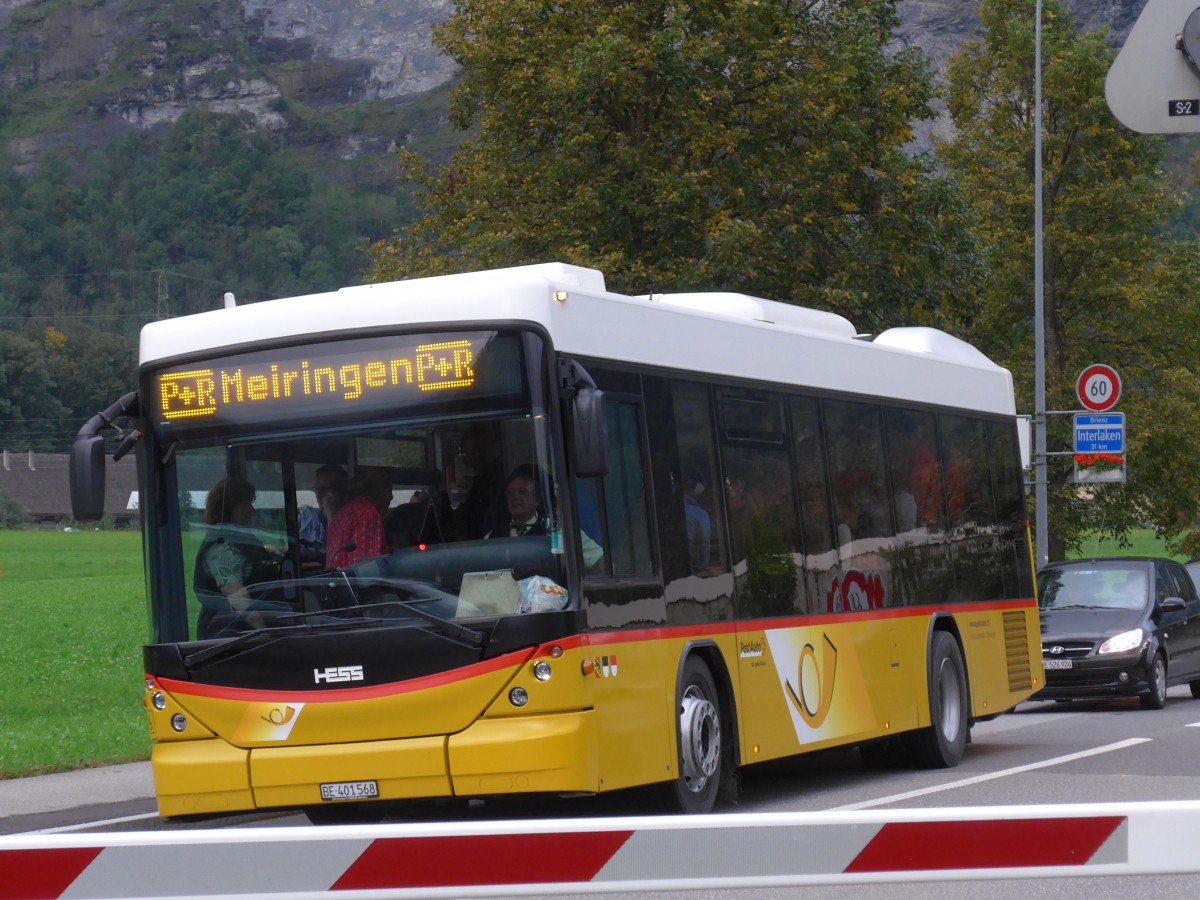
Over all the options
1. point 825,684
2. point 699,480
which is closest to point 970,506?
point 825,684

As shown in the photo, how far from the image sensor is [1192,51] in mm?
5656

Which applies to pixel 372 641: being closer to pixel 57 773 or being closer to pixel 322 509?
pixel 322 509

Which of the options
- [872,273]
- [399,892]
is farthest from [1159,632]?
[399,892]

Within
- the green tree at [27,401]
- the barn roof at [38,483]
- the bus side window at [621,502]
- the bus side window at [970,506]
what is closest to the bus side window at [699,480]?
the bus side window at [621,502]

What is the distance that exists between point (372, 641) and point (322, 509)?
0.72 meters

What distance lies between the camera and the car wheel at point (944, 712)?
14.2 m

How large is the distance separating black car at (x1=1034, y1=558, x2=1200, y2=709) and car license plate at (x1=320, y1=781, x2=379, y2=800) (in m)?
12.5

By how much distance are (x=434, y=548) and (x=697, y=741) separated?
197 cm

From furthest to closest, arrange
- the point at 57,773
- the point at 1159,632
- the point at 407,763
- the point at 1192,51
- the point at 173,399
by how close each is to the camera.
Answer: the point at 1159,632
the point at 57,773
the point at 173,399
the point at 407,763
the point at 1192,51

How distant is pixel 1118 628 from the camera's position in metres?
21.2

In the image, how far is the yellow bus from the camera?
30.1 ft

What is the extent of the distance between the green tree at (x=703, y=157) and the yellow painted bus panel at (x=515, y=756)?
15.3 metres

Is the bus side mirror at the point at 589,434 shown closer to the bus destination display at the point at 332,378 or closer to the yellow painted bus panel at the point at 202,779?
the bus destination display at the point at 332,378

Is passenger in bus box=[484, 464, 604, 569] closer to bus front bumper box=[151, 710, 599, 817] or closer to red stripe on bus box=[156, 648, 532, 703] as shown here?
red stripe on bus box=[156, 648, 532, 703]
